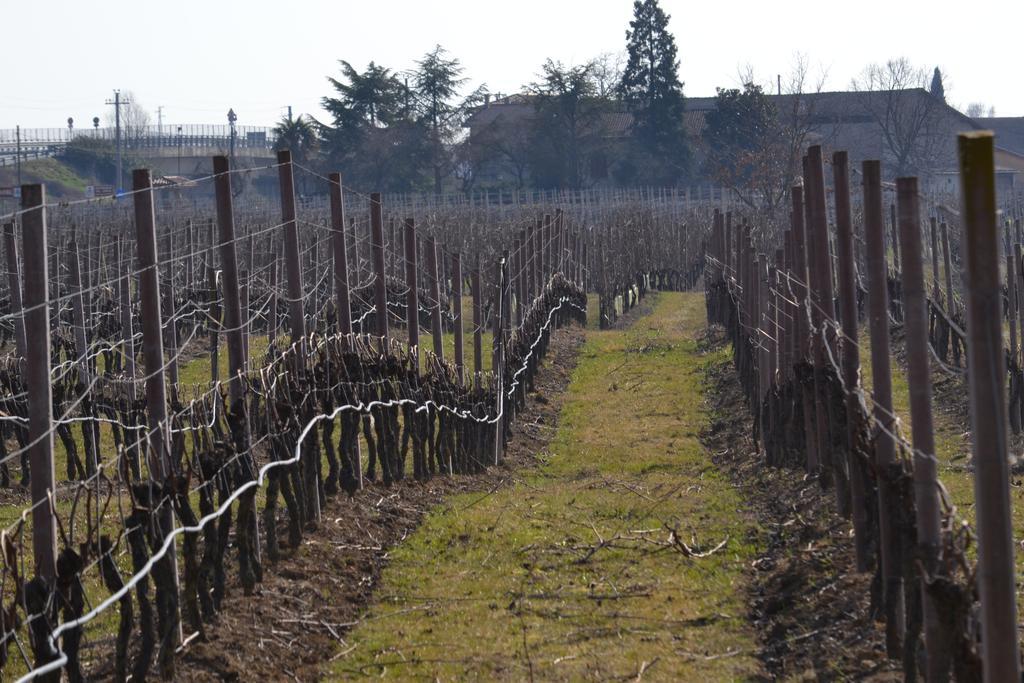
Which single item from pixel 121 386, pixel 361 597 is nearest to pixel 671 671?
pixel 361 597

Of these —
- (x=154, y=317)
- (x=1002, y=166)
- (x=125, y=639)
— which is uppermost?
(x=1002, y=166)

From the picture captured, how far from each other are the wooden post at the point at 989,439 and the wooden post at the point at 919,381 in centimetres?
125

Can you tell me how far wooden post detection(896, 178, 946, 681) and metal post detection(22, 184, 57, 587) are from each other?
286cm

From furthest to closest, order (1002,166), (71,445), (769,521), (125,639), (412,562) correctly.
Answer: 1. (1002,166)
2. (71,445)
3. (769,521)
4. (412,562)
5. (125,639)

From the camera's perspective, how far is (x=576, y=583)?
270 inches

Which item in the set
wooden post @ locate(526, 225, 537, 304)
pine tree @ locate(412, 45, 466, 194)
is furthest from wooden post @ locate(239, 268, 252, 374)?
pine tree @ locate(412, 45, 466, 194)

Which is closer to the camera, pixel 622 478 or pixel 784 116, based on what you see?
pixel 622 478

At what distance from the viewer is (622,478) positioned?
10.6m

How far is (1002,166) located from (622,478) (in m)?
60.3

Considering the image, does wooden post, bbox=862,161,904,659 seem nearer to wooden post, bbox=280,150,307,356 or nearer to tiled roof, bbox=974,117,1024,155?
wooden post, bbox=280,150,307,356

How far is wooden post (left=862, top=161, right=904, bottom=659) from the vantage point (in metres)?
5.19

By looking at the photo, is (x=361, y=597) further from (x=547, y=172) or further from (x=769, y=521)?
(x=547, y=172)

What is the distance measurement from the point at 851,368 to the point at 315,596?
8.53 feet

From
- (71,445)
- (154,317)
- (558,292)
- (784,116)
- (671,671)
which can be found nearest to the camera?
(671,671)
